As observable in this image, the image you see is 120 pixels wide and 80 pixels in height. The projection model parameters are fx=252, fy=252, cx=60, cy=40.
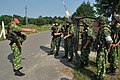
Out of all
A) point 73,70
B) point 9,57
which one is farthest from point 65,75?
point 9,57

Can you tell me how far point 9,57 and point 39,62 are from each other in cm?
174

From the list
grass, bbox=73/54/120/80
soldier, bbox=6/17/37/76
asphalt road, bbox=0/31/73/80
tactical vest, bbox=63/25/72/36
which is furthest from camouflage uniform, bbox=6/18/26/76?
tactical vest, bbox=63/25/72/36

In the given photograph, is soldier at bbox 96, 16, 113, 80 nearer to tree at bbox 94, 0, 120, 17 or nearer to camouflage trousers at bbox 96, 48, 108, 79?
camouflage trousers at bbox 96, 48, 108, 79

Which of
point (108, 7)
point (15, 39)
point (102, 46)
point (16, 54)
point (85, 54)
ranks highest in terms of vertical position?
point (108, 7)

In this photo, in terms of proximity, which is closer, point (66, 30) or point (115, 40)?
point (115, 40)

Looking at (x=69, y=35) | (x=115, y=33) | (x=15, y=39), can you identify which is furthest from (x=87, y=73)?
(x=15, y=39)

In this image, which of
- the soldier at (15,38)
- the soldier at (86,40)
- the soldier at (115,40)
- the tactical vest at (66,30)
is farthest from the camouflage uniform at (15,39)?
the soldier at (115,40)

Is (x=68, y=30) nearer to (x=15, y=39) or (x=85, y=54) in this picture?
(x=85, y=54)

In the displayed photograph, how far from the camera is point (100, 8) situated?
65.6 feet

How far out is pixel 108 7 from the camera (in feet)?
62.6

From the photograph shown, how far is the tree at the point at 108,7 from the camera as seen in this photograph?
17578 mm

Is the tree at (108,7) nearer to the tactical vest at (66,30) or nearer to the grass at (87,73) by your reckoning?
the tactical vest at (66,30)

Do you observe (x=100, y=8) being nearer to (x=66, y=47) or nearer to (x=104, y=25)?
(x=66, y=47)

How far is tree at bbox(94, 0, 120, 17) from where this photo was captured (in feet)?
57.7
